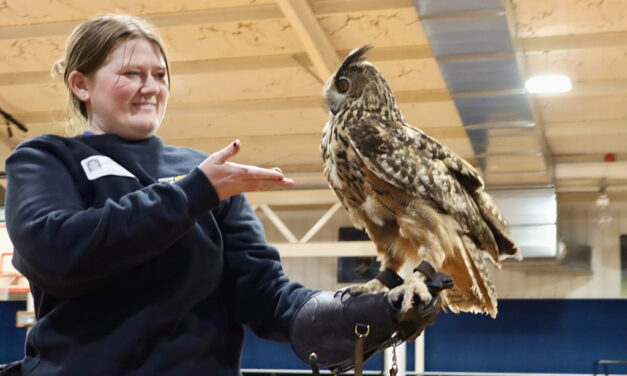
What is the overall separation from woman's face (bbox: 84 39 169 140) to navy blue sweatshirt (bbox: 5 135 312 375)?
A: 36 millimetres

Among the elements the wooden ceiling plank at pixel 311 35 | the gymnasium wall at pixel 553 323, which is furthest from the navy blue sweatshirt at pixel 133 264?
the gymnasium wall at pixel 553 323

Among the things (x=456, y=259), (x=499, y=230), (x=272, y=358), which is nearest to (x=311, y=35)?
(x=499, y=230)

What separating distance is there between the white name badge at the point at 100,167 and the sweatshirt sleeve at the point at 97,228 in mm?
95

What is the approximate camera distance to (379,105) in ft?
6.54

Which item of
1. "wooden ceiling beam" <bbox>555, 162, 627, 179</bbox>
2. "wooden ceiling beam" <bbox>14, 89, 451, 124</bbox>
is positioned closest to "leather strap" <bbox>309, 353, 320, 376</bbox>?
A: "wooden ceiling beam" <bbox>14, 89, 451, 124</bbox>

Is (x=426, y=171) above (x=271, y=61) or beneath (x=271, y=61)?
beneath

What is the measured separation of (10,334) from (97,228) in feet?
37.2

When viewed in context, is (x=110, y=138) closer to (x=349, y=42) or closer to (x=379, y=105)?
(x=379, y=105)

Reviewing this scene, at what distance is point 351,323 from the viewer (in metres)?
1.48

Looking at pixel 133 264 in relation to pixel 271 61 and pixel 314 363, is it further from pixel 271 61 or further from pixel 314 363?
pixel 271 61

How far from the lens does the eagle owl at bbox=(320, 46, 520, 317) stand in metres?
1.79

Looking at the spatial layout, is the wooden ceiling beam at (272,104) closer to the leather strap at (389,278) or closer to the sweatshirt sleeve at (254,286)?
the leather strap at (389,278)

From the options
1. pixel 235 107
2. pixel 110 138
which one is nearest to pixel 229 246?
pixel 110 138

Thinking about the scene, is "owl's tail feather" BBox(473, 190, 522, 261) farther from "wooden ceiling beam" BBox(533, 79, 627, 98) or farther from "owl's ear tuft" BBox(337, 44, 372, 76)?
"wooden ceiling beam" BBox(533, 79, 627, 98)
